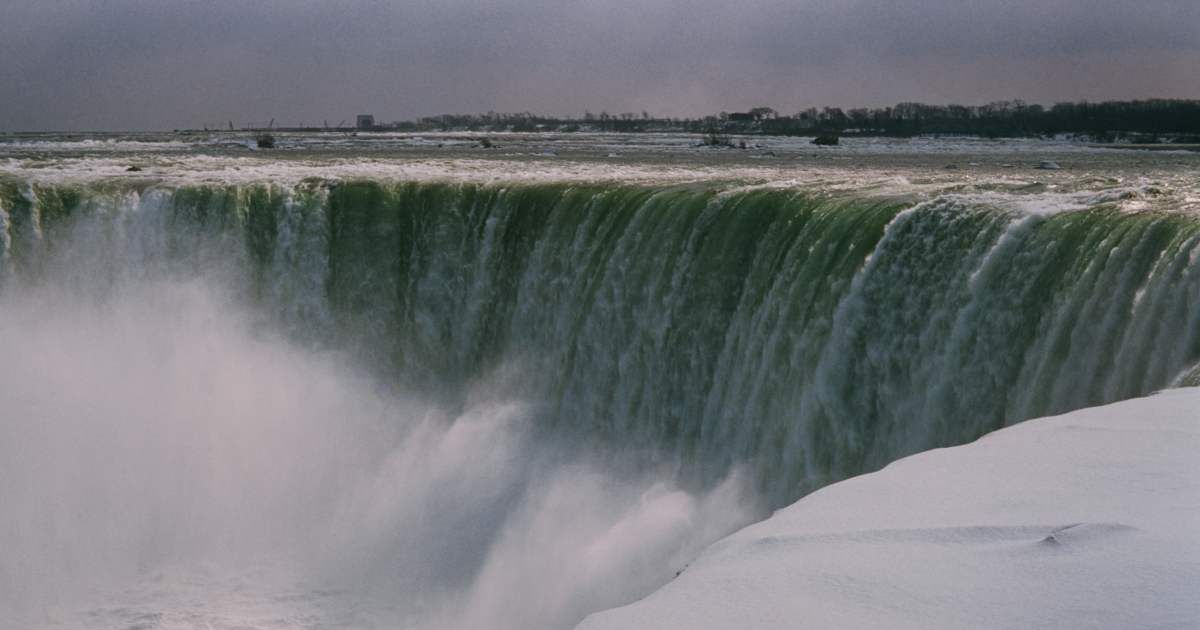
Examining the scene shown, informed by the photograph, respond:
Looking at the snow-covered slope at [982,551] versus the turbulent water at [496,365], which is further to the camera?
the turbulent water at [496,365]

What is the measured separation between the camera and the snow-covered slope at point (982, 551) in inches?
141

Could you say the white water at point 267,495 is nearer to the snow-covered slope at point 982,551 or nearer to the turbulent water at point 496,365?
the turbulent water at point 496,365

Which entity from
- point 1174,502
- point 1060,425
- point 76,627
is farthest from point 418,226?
point 1174,502

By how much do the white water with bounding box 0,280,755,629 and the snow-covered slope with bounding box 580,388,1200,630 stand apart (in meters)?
6.88

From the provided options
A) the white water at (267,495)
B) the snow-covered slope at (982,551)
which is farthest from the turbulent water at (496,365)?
the snow-covered slope at (982,551)

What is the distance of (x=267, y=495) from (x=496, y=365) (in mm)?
3367

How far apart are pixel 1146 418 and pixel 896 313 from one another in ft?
18.6

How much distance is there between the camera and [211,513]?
48.4ft

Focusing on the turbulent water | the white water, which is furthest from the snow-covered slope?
the white water

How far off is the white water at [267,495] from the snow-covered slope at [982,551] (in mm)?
6884

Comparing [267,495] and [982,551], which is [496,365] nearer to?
[267,495]

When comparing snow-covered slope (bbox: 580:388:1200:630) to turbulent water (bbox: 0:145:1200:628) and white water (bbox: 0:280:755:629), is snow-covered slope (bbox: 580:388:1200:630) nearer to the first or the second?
turbulent water (bbox: 0:145:1200:628)

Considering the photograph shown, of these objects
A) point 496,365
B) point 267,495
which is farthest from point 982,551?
point 496,365

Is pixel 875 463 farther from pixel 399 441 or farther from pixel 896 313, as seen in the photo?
pixel 399 441
